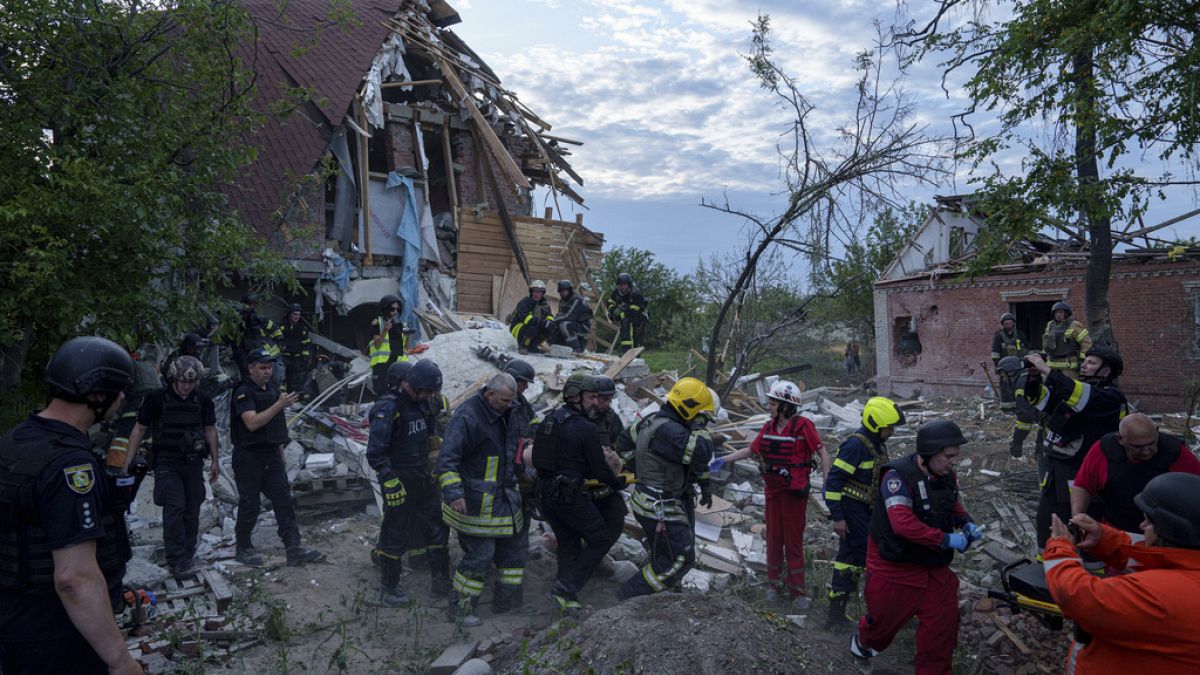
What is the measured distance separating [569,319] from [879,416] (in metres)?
7.92

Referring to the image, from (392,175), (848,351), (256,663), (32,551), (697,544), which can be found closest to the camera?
(32,551)

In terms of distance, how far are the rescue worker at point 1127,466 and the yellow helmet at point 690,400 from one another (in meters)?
2.37

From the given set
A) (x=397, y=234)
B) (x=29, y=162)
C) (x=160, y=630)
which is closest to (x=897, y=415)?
(x=160, y=630)

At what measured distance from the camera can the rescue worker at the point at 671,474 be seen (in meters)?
5.23

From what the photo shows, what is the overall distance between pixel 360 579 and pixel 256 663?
1.49 meters

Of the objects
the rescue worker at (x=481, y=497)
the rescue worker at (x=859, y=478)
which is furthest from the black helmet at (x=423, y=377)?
the rescue worker at (x=859, y=478)

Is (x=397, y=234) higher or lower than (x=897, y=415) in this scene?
higher

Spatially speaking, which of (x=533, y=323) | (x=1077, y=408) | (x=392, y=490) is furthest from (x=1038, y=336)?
(x=392, y=490)

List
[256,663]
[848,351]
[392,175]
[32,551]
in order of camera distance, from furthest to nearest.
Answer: [848,351], [392,175], [256,663], [32,551]

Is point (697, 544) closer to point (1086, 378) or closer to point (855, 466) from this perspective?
point (855, 466)

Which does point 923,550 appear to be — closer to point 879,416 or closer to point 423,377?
point 879,416

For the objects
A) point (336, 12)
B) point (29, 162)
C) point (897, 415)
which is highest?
point (336, 12)

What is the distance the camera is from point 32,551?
8.41ft

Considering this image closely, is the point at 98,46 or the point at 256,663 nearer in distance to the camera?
the point at 256,663
